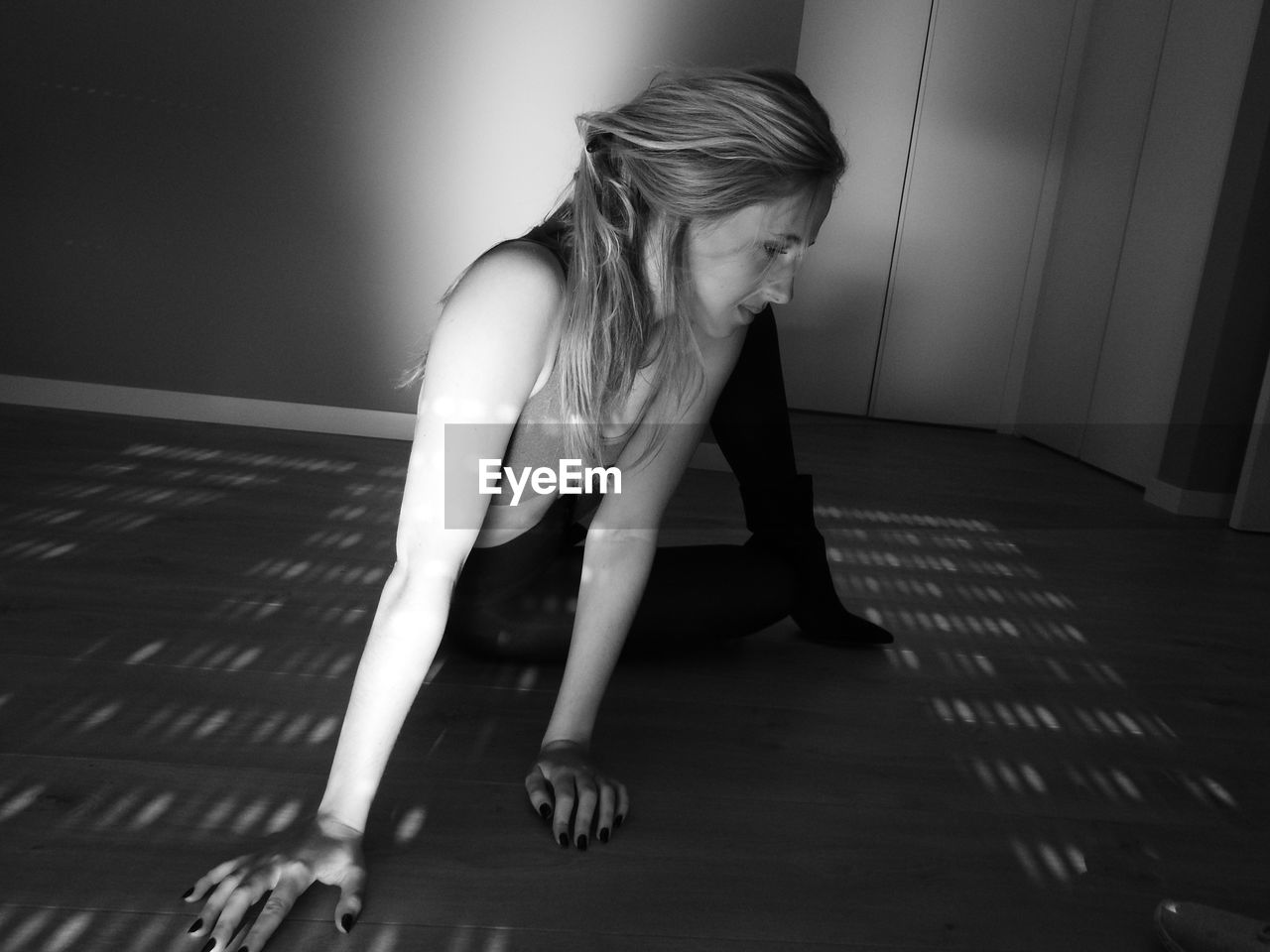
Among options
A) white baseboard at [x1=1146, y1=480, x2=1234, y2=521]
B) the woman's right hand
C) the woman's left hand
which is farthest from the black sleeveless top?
white baseboard at [x1=1146, y1=480, x2=1234, y2=521]

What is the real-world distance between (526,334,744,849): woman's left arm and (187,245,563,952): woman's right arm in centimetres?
26

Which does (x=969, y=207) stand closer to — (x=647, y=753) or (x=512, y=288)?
(x=647, y=753)

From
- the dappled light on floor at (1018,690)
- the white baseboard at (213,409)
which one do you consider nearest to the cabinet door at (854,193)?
the white baseboard at (213,409)

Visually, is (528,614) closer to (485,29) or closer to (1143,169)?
(485,29)

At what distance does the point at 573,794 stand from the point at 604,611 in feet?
0.75

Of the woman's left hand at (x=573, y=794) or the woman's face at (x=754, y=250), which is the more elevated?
the woman's face at (x=754, y=250)

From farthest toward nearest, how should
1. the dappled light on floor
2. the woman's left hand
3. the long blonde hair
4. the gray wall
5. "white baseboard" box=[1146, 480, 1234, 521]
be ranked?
"white baseboard" box=[1146, 480, 1234, 521] → the gray wall → the dappled light on floor → the woman's left hand → the long blonde hair

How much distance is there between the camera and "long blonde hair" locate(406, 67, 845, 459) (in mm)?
1111

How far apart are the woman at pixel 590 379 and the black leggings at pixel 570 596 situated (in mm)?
117

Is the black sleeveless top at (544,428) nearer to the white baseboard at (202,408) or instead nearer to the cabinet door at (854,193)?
the white baseboard at (202,408)

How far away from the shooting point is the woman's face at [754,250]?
1.14 m

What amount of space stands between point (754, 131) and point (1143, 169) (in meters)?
3.83

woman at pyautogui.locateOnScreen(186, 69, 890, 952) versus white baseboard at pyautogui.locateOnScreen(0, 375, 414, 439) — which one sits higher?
woman at pyautogui.locateOnScreen(186, 69, 890, 952)

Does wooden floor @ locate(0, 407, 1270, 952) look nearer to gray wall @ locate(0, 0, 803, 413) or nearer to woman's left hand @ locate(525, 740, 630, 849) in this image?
woman's left hand @ locate(525, 740, 630, 849)
